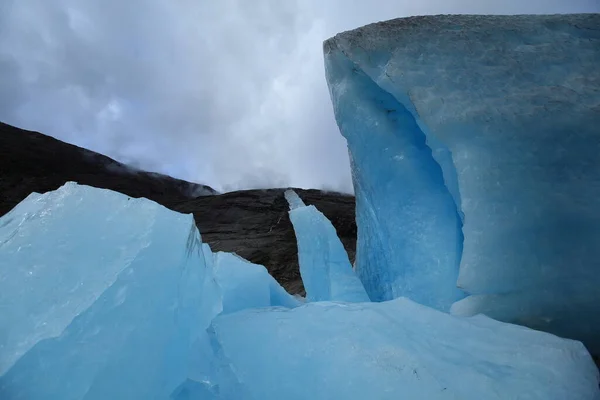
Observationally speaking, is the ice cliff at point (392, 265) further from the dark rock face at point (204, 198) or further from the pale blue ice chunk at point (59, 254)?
the dark rock face at point (204, 198)

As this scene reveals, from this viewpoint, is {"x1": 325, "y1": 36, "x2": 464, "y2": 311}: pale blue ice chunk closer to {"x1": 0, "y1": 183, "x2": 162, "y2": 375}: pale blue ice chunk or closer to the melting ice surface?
the melting ice surface

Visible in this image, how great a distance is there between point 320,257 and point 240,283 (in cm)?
149

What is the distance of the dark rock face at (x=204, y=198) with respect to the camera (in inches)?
566

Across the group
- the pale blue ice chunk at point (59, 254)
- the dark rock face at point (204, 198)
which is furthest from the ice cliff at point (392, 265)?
the dark rock face at point (204, 198)

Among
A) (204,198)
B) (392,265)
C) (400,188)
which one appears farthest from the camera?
(204,198)

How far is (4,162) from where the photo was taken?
1614cm

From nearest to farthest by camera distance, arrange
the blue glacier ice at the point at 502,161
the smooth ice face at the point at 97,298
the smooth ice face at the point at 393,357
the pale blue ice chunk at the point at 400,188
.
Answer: the smooth ice face at the point at 97,298
the smooth ice face at the point at 393,357
the blue glacier ice at the point at 502,161
the pale blue ice chunk at the point at 400,188

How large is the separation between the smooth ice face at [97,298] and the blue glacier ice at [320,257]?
2.38 m

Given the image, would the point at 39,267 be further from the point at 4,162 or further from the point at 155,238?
the point at 4,162

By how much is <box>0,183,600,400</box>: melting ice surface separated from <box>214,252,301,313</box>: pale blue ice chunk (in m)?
0.77

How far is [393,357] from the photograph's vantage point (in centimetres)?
127

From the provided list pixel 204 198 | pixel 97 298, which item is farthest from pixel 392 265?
pixel 204 198

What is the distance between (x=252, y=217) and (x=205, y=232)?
108 inches

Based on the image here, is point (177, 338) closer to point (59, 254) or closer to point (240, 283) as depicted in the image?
point (59, 254)
